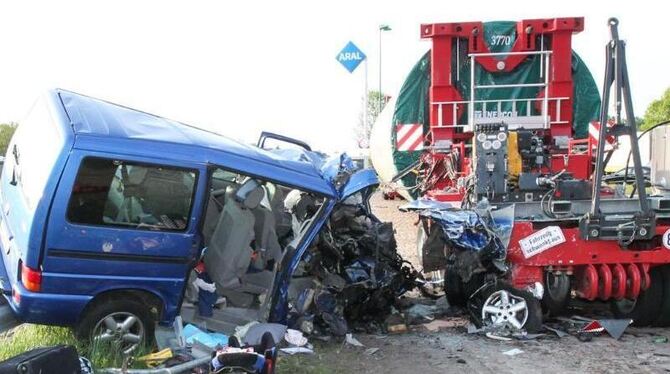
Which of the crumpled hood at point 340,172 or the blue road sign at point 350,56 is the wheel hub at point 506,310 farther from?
the blue road sign at point 350,56

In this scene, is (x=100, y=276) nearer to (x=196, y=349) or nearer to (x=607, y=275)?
(x=196, y=349)

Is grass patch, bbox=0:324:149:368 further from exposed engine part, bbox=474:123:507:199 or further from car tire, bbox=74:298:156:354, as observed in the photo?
exposed engine part, bbox=474:123:507:199

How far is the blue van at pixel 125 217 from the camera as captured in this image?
4648 mm

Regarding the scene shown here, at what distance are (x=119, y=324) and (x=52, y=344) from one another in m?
0.57

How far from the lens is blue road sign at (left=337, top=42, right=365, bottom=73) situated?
13.4 m

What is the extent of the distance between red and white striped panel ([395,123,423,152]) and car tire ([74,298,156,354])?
226 inches

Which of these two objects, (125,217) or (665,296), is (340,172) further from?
(665,296)

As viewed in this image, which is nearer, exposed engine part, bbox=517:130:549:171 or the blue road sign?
exposed engine part, bbox=517:130:549:171

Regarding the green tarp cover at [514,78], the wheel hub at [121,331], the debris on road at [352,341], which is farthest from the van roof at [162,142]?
the green tarp cover at [514,78]

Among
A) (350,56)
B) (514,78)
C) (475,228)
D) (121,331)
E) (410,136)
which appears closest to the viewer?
(121,331)

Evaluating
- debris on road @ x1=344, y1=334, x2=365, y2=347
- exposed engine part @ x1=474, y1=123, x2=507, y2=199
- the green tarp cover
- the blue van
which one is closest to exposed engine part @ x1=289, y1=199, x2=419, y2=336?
debris on road @ x1=344, y1=334, x2=365, y2=347

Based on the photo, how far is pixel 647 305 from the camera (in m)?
6.49

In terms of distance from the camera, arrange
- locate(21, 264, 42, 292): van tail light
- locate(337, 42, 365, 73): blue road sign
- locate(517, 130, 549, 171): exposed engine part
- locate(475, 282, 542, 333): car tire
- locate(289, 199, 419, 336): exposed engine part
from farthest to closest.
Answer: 1. locate(337, 42, 365, 73): blue road sign
2. locate(517, 130, 549, 171): exposed engine part
3. locate(475, 282, 542, 333): car tire
4. locate(289, 199, 419, 336): exposed engine part
5. locate(21, 264, 42, 292): van tail light

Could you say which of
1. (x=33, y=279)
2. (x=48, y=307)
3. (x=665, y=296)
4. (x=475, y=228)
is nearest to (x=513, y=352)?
(x=475, y=228)
